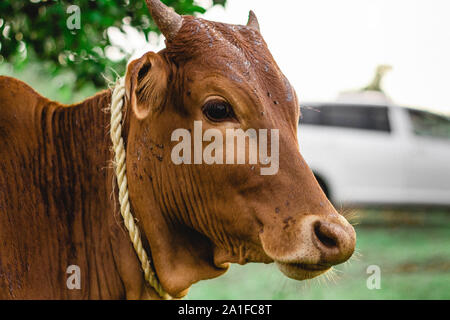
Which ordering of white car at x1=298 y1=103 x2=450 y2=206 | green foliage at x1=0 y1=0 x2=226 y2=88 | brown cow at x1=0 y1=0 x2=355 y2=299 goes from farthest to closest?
white car at x1=298 y1=103 x2=450 y2=206 → green foliage at x1=0 y1=0 x2=226 y2=88 → brown cow at x1=0 y1=0 x2=355 y2=299

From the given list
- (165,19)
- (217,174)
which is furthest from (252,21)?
(217,174)

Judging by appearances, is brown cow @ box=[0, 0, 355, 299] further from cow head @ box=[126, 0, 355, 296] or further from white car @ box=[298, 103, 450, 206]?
white car @ box=[298, 103, 450, 206]

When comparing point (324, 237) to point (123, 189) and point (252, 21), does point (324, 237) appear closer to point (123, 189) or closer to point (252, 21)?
point (123, 189)

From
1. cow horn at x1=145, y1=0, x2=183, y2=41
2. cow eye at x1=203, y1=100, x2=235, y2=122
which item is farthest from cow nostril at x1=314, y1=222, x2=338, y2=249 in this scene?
cow horn at x1=145, y1=0, x2=183, y2=41

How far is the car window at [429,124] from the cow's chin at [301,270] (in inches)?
409

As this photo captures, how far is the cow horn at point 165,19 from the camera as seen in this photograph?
7.57 feet

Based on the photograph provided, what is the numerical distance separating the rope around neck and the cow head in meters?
0.04

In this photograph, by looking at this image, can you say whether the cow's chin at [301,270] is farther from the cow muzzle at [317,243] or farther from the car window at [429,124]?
the car window at [429,124]

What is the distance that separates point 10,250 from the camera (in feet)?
7.41

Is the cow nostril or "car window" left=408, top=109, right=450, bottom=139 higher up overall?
the cow nostril

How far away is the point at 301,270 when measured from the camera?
205 cm

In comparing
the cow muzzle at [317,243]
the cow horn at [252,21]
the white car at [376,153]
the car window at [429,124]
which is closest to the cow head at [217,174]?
the cow muzzle at [317,243]

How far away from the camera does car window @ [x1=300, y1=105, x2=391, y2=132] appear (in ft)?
36.2

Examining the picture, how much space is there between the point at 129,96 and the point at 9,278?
3.25ft
